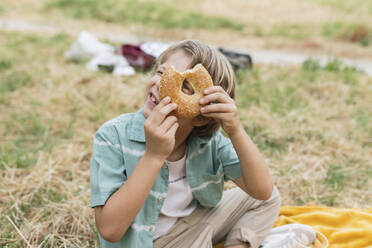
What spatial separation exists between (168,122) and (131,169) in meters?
0.29

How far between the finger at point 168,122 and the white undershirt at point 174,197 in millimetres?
334

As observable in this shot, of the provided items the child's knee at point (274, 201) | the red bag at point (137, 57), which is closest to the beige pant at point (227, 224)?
the child's knee at point (274, 201)

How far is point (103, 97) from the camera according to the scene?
340 cm

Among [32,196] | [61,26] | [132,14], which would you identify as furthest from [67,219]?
[132,14]

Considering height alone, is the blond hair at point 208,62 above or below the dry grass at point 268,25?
above

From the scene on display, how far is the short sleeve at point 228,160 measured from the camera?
1560 millimetres


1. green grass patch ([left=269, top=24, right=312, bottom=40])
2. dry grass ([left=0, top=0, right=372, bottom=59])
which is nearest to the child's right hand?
dry grass ([left=0, top=0, right=372, bottom=59])

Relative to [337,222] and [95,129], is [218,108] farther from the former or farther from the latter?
[95,129]

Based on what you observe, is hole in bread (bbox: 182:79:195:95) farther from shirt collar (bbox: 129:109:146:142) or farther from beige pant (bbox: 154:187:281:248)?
beige pant (bbox: 154:187:281:248)

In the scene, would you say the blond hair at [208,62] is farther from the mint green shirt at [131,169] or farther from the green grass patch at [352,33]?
the green grass patch at [352,33]

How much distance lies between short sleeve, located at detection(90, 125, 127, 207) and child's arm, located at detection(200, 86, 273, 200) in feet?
1.24

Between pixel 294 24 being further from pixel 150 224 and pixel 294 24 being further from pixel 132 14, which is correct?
pixel 150 224

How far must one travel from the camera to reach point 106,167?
135 cm

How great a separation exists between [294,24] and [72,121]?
6.48m
